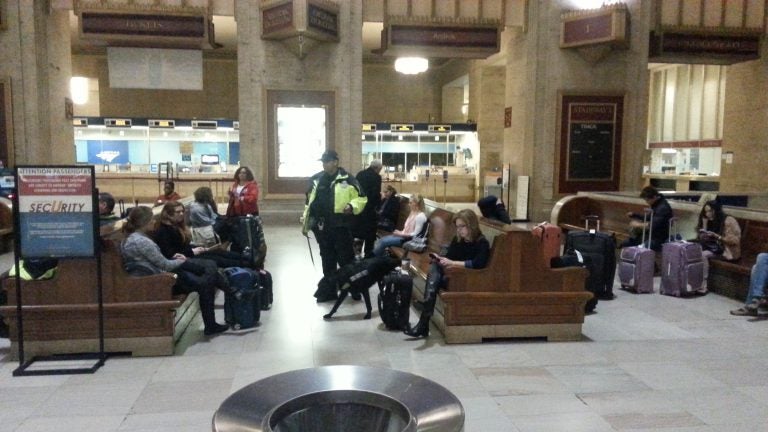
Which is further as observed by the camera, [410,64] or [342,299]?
[410,64]

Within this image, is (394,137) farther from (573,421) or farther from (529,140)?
(573,421)

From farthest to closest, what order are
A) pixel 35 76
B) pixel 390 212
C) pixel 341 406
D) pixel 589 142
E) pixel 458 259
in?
1. pixel 589 142
2. pixel 35 76
3. pixel 390 212
4. pixel 458 259
5. pixel 341 406

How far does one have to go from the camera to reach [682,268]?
7.05 meters

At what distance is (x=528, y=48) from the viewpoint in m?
13.6

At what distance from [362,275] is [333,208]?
0.98m

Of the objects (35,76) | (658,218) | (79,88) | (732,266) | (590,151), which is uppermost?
(79,88)

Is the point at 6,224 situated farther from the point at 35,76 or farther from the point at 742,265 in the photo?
the point at 742,265

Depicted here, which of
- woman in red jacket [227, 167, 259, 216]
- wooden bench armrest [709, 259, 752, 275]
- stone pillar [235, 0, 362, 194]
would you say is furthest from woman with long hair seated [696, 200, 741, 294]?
stone pillar [235, 0, 362, 194]

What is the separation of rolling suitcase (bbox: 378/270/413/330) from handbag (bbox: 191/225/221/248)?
2.89 metres

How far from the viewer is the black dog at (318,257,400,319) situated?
5973mm

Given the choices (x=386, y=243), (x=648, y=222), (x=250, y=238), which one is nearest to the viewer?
(x=250, y=238)

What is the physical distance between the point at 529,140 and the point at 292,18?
6.10 m

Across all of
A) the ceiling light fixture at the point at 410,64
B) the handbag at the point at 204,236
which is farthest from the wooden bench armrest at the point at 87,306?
the ceiling light fixture at the point at 410,64

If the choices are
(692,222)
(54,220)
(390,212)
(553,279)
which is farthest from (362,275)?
(692,222)
